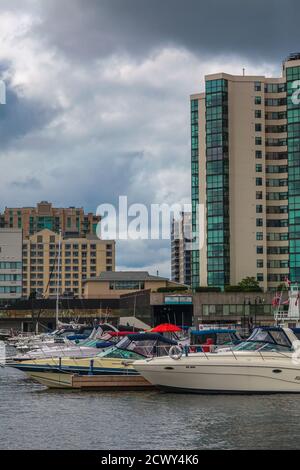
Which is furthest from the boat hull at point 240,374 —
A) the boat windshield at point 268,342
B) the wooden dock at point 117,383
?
the wooden dock at point 117,383

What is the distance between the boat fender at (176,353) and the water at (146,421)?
2.00 m

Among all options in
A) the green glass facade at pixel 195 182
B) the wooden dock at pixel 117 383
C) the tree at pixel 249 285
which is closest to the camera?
the wooden dock at pixel 117 383

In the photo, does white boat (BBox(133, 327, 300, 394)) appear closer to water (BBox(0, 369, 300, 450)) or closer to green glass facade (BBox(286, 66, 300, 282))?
water (BBox(0, 369, 300, 450))

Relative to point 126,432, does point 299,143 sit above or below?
above

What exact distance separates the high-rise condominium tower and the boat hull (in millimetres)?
94754

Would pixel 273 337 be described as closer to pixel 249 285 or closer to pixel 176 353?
pixel 176 353

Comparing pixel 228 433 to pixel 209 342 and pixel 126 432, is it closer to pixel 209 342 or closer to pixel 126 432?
pixel 126 432

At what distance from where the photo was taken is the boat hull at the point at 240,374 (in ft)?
134

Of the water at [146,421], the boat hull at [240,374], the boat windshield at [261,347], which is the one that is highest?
the boat windshield at [261,347]

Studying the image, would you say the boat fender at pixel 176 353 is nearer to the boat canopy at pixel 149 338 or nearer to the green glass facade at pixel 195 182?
the boat canopy at pixel 149 338

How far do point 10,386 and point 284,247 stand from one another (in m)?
93.3
